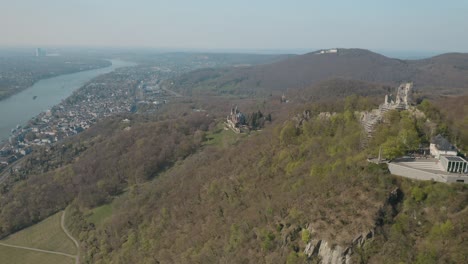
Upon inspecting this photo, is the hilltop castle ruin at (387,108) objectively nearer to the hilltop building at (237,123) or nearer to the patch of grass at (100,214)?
the hilltop building at (237,123)

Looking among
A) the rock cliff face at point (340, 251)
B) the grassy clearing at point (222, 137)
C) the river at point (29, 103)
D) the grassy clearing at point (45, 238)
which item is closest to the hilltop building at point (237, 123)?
the grassy clearing at point (222, 137)

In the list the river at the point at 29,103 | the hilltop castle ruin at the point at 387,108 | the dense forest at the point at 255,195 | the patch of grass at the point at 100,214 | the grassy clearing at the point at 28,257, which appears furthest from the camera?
the river at the point at 29,103

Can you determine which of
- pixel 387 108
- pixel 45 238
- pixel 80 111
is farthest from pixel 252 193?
pixel 80 111

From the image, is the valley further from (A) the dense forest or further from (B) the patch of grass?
(B) the patch of grass

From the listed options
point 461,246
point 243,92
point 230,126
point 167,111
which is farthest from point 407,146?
point 243,92

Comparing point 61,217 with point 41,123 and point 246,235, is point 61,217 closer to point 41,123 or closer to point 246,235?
point 246,235
